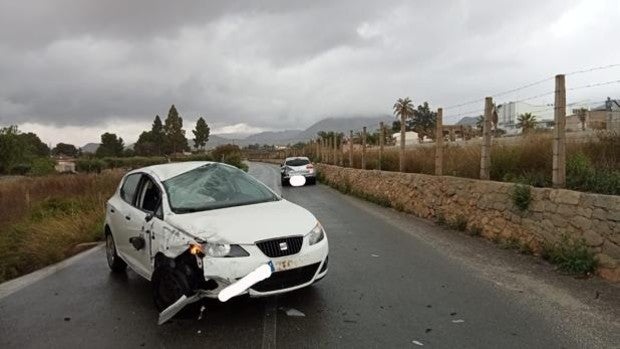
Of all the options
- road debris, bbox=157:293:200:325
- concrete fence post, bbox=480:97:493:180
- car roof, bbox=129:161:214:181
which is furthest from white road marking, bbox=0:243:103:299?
concrete fence post, bbox=480:97:493:180

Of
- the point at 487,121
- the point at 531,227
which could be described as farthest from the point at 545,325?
the point at 487,121

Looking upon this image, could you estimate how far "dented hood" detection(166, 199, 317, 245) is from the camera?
15.3ft

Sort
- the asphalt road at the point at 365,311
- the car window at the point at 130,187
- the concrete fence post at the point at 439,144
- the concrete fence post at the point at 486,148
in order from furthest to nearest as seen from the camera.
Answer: the concrete fence post at the point at 439,144
the concrete fence post at the point at 486,148
the car window at the point at 130,187
the asphalt road at the point at 365,311

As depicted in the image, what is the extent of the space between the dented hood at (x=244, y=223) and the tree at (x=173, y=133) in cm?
12757

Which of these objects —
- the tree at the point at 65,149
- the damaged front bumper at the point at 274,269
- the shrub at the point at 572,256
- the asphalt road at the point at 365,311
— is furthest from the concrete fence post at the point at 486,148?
the tree at the point at 65,149

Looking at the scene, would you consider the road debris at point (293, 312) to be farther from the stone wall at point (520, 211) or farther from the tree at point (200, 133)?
the tree at point (200, 133)

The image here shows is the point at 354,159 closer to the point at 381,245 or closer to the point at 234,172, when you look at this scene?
the point at 381,245

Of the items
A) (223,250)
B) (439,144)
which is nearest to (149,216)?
(223,250)

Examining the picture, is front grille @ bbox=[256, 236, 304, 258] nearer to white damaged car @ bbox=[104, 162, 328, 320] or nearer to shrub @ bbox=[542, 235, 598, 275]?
white damaged car @ bbox=[104, 162, 328, 320]

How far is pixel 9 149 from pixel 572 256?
74.0 m

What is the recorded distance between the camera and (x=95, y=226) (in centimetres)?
1167

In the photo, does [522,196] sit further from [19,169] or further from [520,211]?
[19,169]

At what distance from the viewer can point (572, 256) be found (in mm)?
6605

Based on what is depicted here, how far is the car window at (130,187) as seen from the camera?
6.63 m
